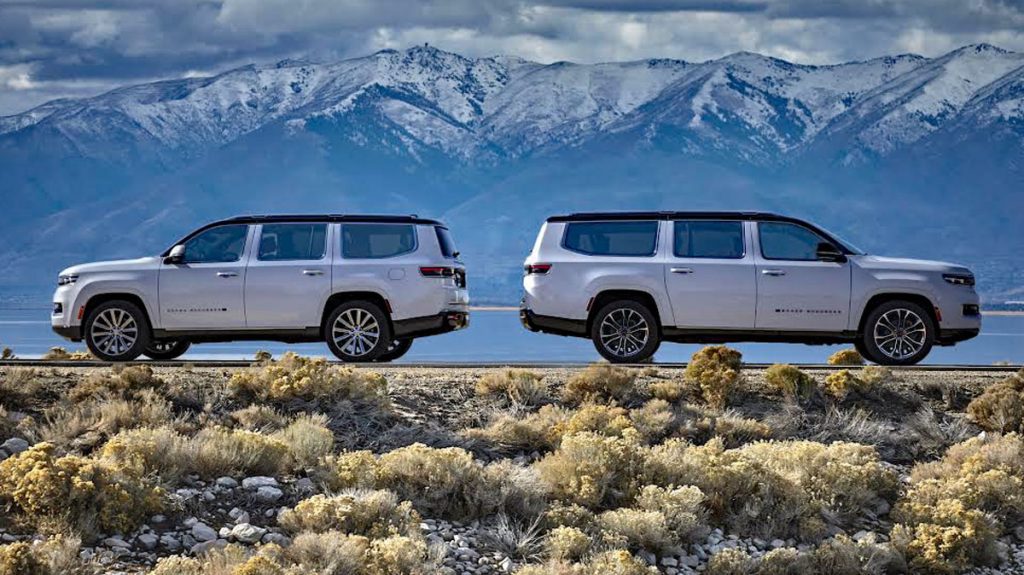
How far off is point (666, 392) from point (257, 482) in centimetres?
609

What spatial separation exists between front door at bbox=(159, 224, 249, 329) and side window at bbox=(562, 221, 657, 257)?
4.81 meters

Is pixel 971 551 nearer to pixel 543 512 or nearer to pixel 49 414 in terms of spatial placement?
pixel 543 512

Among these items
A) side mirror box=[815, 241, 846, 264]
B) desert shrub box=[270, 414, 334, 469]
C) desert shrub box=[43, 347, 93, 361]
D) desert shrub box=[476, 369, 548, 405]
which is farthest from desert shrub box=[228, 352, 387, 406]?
desert shrub box=[43, 347, 93, 361]

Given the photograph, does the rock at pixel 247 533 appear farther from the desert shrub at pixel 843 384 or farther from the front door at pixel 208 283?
the desert shrub at pixel 843 384

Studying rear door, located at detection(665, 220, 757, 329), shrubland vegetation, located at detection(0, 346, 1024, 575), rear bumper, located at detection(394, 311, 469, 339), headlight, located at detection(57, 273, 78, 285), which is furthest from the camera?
headlight, located at detection(57, 273, 78, 285)

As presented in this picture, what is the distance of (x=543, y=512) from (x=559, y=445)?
2.15 meters

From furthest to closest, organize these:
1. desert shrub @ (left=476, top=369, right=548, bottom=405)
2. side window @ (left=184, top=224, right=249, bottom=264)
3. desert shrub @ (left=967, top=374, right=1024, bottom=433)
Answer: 1. side window @ (left=184, top=224, right=249, bottom=264)
2. desert shrub @ (left=967, top=374, right=1024, bottom=433)
3. desert shrub @ (left=476, top=369, right=548, bottom=405)

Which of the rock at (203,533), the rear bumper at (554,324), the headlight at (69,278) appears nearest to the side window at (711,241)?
the rear bumper at (554,324)

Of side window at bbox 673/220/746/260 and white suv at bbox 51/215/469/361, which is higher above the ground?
side window at bbox 673/220/746/260

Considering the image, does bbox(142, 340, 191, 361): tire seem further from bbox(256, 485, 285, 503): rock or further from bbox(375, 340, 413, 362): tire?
bbox(256, 485, 285, 503): rock

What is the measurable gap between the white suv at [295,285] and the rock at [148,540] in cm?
756

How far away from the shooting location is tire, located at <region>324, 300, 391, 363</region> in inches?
894

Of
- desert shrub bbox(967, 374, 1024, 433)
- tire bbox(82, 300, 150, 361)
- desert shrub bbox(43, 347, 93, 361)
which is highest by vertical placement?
tire bbox(82, 300, 150, 361)

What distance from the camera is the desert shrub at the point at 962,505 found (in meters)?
17.6
